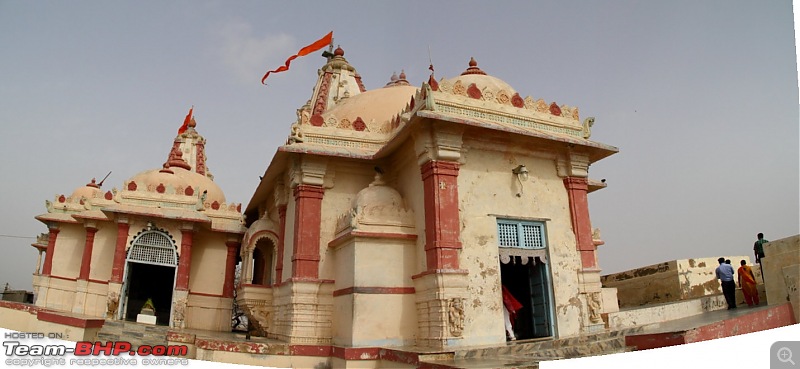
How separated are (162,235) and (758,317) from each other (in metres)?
14.9

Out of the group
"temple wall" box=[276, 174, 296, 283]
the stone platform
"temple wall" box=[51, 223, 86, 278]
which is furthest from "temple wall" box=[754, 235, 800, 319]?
"temple wall" box=[51, 223, 86, 278]

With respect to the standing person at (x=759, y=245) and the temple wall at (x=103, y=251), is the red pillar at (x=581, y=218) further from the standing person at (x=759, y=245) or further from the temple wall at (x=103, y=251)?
the temple wall at (x=103, y=251)

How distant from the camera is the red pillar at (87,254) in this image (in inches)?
625

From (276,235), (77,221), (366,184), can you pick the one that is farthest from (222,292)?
(366,184)

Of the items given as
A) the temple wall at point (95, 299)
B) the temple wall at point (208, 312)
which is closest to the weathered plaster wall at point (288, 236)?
the temple wall at point (208, 312)

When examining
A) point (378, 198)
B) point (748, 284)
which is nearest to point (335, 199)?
point (378, 198)

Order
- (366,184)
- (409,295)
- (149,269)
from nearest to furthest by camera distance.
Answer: (409,295) → (366,184) → (149,269)

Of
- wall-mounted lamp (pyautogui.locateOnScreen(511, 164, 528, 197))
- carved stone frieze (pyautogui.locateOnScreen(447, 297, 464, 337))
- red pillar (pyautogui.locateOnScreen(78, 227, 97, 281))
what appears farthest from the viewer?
red pillar (pyautogui.locateOnScreen(78, 227, 97, 281))

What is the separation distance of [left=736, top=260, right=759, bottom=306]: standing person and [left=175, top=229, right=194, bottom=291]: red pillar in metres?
14.5

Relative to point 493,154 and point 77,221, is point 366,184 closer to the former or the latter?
point 493,154

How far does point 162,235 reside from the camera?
51.3 feet

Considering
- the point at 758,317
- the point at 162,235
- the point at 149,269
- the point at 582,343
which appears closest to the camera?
the point at 758,317

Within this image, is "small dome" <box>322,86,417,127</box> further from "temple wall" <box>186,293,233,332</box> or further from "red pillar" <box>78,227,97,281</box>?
"red pillar" <box>78,227,97,281</box>

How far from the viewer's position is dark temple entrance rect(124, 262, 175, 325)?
18.7m
